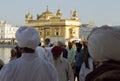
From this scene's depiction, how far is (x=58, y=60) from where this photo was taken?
24.2 ft

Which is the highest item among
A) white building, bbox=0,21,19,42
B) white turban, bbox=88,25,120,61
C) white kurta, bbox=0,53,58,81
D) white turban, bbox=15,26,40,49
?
white turban, bbox=88,25,120,61

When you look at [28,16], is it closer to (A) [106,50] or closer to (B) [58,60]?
(B) [58,60]

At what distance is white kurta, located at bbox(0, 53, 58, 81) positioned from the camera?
3867 mm

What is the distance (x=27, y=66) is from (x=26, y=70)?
0.12 feet

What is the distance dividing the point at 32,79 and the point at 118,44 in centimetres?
195

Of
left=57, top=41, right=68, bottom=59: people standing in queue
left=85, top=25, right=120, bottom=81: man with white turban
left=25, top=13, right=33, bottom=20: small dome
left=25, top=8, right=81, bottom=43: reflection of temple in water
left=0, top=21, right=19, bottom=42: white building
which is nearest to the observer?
left=85, top=25, right=120, bottom=81: man with white turban

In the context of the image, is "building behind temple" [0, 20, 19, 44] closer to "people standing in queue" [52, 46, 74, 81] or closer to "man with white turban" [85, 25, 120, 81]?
"people standing in queue" [52, 46, 74, 81]

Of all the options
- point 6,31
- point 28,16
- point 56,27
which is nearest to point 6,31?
point 6,31

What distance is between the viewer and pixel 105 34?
6.71 ft

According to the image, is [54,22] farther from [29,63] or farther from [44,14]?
[29,63]

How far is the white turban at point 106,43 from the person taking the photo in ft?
6.61

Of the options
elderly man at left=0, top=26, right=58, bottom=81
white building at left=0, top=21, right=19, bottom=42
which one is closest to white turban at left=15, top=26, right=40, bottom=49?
elderly man at left=0, top=26, right=58, bottom=81

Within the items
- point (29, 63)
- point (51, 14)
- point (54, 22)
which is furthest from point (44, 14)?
point (29, 63)

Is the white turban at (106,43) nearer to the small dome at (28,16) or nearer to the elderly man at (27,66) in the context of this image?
the elderly man at (27,66)
